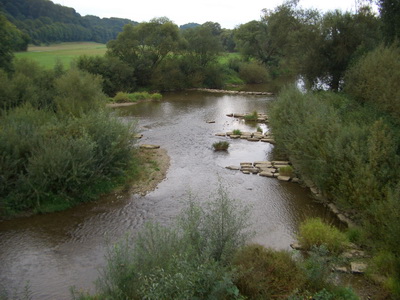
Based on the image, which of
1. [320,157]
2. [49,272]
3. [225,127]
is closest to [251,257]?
[49,272]

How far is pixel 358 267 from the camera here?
828cm

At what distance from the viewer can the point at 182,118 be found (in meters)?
26.1

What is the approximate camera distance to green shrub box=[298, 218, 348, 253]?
356 inches

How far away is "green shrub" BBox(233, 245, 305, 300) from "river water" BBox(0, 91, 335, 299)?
4.48 feet

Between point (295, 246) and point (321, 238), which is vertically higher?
point (321, 238)

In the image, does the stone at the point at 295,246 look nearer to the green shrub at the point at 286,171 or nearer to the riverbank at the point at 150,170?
the green shrub at the point at 286,171

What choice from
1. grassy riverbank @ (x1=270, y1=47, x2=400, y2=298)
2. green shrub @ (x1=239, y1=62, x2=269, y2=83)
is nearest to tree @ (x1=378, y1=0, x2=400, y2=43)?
grassy riverbank @ (x1=270, y1=47, x2=400, y2=298)

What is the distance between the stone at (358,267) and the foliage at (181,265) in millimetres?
3022

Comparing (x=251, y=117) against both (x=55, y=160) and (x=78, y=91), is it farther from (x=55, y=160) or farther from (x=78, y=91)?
(x=55, y=160)

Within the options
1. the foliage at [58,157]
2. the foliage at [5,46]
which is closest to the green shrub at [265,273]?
the foliage at [58,157]

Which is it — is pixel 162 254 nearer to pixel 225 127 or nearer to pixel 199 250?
pixel 199 250

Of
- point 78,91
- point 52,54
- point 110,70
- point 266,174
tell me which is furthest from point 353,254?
point 52,54

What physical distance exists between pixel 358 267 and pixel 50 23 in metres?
73.6

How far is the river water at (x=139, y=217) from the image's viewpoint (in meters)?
8.68
